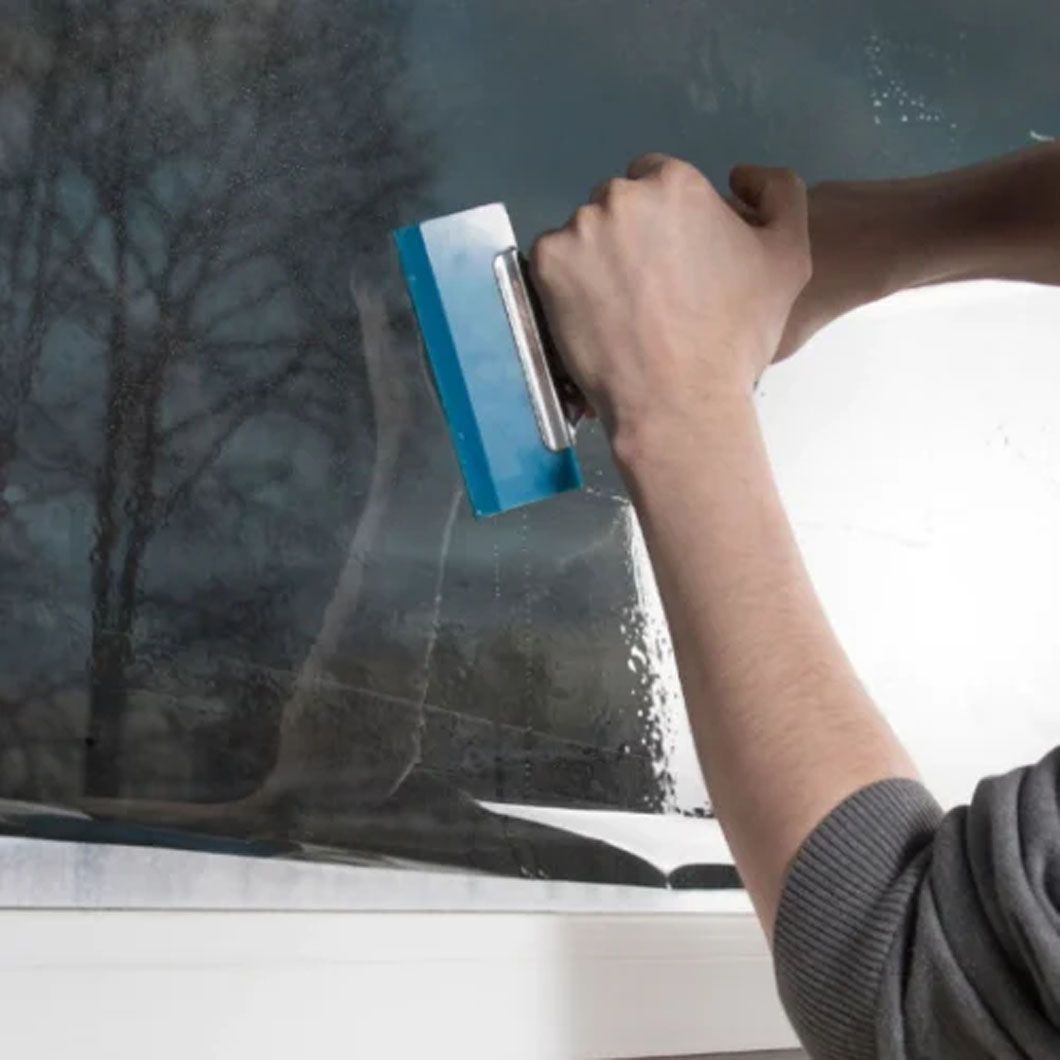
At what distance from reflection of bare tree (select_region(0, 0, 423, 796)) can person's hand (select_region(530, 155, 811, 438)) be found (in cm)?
34

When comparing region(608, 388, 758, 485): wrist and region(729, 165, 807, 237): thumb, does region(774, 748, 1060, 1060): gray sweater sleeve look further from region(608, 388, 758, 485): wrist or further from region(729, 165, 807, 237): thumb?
region(729, 165, 807, 237): thumb

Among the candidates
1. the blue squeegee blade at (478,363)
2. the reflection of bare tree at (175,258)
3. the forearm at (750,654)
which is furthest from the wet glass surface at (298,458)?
the forearm at (750,654)

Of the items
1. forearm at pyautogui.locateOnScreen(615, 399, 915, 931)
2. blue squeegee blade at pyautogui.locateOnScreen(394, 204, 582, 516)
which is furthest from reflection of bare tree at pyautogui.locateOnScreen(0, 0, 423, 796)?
forearm at pyautogui.locateOnScreen(615, 399, 915, 931)

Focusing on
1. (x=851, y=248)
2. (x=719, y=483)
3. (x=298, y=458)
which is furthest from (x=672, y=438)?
(x=298, y=458)

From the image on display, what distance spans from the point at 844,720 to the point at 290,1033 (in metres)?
0.44

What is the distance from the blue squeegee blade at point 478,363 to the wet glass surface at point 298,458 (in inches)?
11.0

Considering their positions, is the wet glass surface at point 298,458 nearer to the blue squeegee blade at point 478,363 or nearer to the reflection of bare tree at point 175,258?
the reflection of bare tree at point 175,258

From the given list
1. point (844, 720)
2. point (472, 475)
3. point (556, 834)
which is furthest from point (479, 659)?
point (844, 720)

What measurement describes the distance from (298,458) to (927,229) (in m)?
0.40

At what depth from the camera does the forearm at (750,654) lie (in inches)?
22.0

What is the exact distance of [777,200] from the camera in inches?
28.5

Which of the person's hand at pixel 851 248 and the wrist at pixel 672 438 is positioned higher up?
the person's hand at pixel 851 248

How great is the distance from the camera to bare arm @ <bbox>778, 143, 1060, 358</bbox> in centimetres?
86

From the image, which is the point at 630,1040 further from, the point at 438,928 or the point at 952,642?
the point at 952,642
